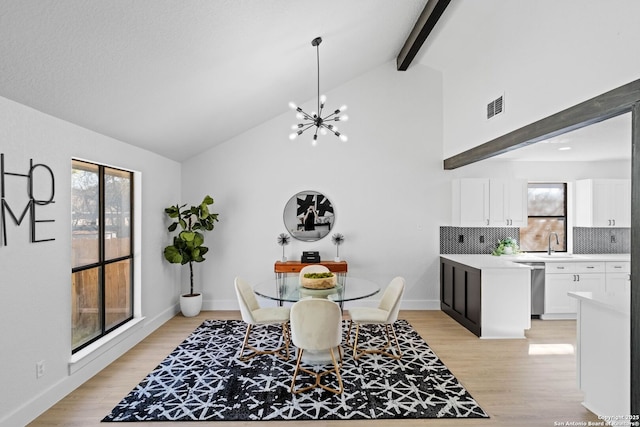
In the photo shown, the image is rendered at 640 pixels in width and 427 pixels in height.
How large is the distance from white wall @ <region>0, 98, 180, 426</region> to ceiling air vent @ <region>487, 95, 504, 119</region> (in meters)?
4.14

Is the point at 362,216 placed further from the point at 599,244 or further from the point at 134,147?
the point at 599,244

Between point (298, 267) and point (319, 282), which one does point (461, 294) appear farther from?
point (319, 282)

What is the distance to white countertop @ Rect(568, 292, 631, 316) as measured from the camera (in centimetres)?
241

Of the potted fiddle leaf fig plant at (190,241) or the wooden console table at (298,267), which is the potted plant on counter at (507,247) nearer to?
the wooden console table at (298,267)

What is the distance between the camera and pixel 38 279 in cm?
279

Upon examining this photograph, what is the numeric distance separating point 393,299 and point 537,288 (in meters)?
2.60

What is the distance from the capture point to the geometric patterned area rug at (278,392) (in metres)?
2.75

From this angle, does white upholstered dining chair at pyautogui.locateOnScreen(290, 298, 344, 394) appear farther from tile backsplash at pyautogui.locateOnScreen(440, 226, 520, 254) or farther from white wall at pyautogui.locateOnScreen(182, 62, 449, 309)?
tile backsplash at pyautogui.locateOnScreen(440, 226, 520, 254)

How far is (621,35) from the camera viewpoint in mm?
2201

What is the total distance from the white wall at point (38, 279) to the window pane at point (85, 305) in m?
0.22

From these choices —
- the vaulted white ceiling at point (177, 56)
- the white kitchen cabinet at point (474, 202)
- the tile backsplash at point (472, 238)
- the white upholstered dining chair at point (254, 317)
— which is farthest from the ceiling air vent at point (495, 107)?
the white upholstered dining chair at point (254, 317)

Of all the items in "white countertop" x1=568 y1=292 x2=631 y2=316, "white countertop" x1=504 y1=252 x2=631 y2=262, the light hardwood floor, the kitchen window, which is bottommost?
the light hardwood floor

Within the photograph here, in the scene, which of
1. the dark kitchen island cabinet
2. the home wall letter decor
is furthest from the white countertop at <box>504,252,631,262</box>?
the home wall letter decor

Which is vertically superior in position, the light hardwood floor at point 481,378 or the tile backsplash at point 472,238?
the tile backsplash at point 472,238
